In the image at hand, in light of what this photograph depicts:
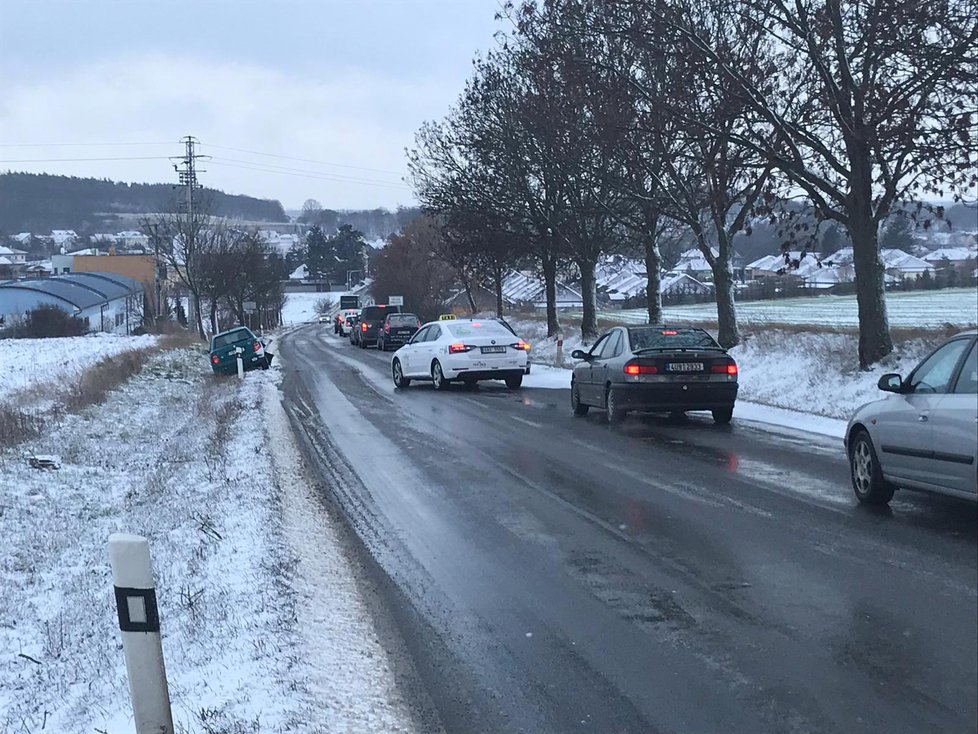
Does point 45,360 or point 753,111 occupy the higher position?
point 753,111

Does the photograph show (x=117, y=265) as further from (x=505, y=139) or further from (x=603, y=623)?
(x=603, y=623)

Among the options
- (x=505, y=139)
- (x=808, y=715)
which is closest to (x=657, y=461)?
(x=808, y=715)

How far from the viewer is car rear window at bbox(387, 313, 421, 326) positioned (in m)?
49.4

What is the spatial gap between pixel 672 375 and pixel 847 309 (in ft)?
116

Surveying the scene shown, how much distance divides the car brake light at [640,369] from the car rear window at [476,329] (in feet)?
27.6

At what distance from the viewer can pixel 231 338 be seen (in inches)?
1357

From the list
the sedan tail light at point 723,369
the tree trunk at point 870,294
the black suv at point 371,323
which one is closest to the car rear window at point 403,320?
the black suv at point 371,323

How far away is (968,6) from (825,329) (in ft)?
34.1

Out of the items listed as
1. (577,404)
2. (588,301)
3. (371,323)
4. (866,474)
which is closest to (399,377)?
(577,404)

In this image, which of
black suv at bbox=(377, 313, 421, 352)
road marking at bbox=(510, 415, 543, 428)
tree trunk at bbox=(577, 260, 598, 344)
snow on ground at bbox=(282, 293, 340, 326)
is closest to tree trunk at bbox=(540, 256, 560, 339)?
tree trunk at bbox=(577, 260, 598, 344)

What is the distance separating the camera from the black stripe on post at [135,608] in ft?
13.6

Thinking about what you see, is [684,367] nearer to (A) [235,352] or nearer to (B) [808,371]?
(B) [808,371]

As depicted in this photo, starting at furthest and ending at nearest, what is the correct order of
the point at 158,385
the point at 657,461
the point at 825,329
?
the point at 158,385
the point at 825,329
the point at 657,461

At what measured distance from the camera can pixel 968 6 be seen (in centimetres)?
1622
